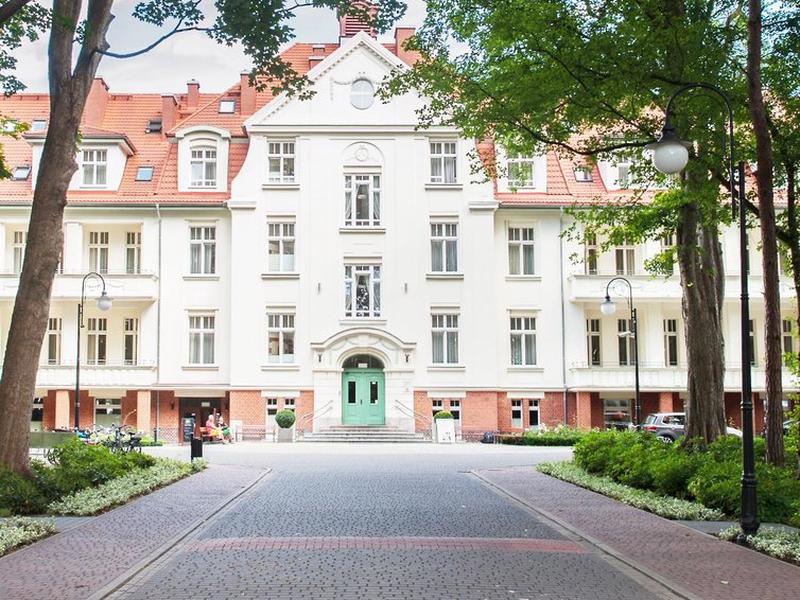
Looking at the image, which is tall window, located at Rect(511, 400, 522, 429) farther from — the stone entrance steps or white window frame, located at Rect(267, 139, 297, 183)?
white window frame, located at Rect(267, 139, 297, 183)

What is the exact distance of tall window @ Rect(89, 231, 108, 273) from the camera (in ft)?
151

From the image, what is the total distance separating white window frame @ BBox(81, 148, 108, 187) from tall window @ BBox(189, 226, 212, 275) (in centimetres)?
468

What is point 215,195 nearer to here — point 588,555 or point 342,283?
point 342,283

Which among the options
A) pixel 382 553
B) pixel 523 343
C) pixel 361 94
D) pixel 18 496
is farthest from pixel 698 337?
pixel 361 94

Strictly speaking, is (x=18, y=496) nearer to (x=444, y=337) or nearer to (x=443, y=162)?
(x=444, y=337)

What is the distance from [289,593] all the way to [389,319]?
34.7 m

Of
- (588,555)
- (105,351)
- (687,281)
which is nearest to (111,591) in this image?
(588,555)

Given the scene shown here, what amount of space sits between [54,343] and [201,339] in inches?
250

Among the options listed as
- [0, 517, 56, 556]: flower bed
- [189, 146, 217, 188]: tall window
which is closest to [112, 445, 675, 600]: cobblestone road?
[0, 517, 56, 556]: flower bed

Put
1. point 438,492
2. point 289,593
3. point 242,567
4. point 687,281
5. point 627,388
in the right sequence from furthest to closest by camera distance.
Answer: point 627,388, point 687,281, point 438,492, point 242,567, point 289,593

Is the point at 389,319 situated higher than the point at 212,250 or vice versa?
the point at 212,250

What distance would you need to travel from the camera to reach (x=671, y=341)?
47.1 metres

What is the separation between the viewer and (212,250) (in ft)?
150

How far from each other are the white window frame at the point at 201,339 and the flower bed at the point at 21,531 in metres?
30.6
